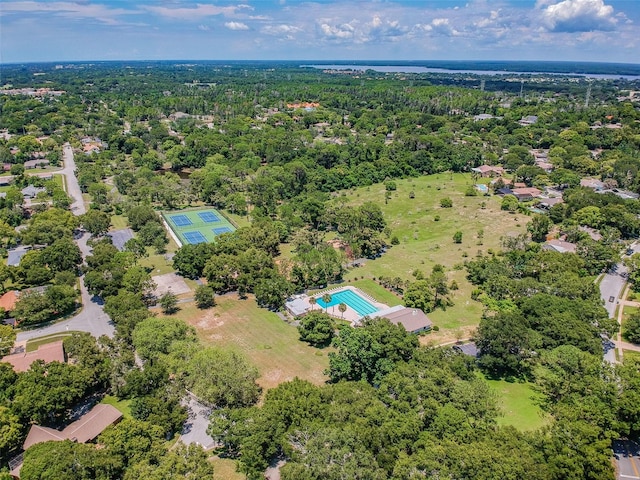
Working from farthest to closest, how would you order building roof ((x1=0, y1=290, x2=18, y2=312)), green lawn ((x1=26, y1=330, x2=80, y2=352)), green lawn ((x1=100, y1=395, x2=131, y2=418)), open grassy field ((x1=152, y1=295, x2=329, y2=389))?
1. building roof ((x1=0, y1=290, x2=18, y2=312))
2. green lawn ((x1=26, y1=330, x2=80, y2=352))
3. open grassy field ((x1=152, y1=295, x2=329, y2=389))
4. green lawn ((x1=100, y1=395, x2=131, y2=418))

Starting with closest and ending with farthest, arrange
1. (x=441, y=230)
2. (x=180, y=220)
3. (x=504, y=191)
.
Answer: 1. (x=441, y=230)
2. (x=180, y=220)
3. (x=504, y=191)

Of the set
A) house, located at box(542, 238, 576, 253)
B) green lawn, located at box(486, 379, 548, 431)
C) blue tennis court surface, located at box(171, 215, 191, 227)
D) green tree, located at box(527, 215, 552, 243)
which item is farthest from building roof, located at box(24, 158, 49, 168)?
green lawn, located at box(486, 379, 548, 431)

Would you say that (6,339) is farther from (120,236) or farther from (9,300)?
(120,236)

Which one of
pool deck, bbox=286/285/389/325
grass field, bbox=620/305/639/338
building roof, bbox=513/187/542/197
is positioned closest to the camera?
grass field, bbox=620/305/639/338

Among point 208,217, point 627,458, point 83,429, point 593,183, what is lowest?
point 627,458

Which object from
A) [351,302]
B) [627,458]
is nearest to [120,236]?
[351,302]

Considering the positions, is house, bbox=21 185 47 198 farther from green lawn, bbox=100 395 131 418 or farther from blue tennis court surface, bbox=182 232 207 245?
green lawn, bbox=100 395 131 418
